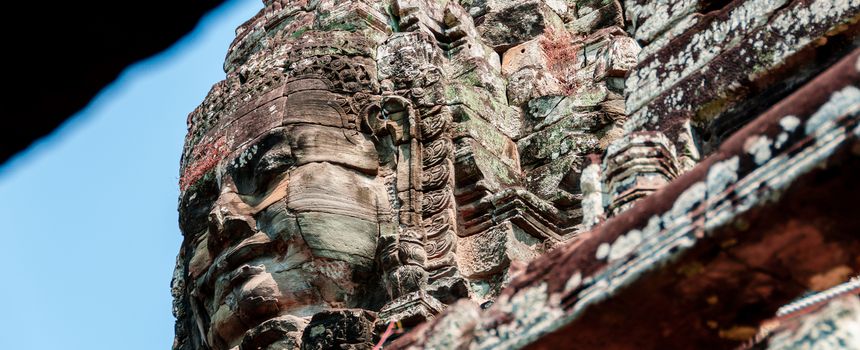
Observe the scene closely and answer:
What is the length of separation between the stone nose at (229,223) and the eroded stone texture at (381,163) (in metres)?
0.02

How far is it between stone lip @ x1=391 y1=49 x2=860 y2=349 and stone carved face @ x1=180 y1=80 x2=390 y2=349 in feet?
20.2

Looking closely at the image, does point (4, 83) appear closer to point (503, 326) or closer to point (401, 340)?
point (503, 326)

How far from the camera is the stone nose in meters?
10.0

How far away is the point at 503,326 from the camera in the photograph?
365 centimetres

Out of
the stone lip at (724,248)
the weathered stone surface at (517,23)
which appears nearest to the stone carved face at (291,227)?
the weathered stone surface at (517,23)

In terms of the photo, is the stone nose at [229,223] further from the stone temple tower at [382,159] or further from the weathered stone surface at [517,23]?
the weathered stone surface at [517,23]

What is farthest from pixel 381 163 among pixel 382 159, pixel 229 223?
pixel 229 223

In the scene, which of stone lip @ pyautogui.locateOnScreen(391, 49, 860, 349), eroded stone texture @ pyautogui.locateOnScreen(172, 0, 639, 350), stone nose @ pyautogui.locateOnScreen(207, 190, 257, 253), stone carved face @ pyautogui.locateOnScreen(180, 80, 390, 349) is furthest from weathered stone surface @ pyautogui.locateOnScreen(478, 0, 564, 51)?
stone lip @ pyautogui.locateOnScreen(391, 49, 860, 349)

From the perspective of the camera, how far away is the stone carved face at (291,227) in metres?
9.66

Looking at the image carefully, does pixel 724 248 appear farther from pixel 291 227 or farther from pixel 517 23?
pixel 517 23

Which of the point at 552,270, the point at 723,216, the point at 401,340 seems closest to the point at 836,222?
the point at 723,216

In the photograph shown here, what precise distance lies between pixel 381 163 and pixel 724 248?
762 centimetres

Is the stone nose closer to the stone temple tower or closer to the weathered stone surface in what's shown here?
the stone temple tower

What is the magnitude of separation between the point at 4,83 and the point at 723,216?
2.03m
